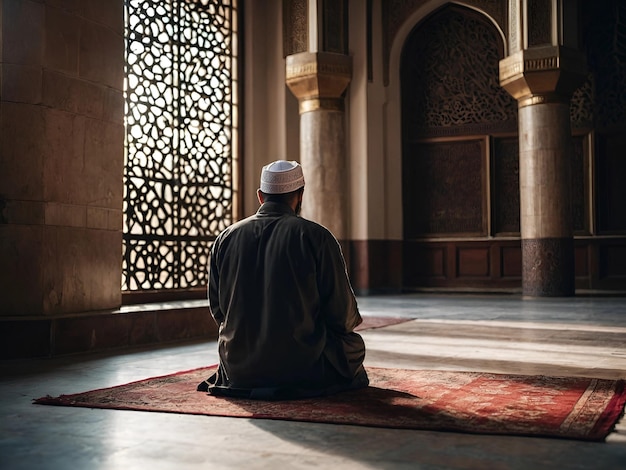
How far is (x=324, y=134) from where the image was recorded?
11344 millimetres

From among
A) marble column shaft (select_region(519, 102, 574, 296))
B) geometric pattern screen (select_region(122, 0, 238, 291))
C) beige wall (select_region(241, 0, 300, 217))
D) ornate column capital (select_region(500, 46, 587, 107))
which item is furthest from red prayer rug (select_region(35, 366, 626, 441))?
beige wall (select_region(241, 0, 300, 217))

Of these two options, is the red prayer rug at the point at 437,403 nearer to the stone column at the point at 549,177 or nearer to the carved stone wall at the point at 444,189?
the stone column at the point at 549,177

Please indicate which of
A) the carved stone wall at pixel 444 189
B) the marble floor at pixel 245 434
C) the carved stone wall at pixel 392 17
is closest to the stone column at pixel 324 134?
the carved stone wall at pixel 392 17

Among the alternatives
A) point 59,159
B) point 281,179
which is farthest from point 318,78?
point 281,179

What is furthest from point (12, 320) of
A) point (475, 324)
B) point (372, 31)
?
point (372, 31)

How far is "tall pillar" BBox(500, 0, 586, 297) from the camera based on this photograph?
34.6ft

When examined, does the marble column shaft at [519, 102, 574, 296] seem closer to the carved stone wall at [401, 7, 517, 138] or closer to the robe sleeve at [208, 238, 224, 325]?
the carved stone wall at [401, 7, 517, 138]

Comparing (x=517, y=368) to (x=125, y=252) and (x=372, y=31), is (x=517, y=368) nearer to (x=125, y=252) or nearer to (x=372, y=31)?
(x=125, y=252)

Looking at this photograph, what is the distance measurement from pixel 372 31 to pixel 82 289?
815 cm

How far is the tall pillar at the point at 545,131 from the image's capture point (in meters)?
10.5

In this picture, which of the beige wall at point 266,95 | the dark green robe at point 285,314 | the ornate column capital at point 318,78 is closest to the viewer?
the dark green robe at point 285,314

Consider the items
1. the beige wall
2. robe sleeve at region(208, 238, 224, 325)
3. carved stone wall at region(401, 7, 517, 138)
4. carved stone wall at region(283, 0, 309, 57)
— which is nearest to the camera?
robe sleeve at region(208, 238, 224, 325)

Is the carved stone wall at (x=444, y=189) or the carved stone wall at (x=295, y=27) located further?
the carved stone wall at (x=444, y=189)

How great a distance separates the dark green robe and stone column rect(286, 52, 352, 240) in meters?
7.83
